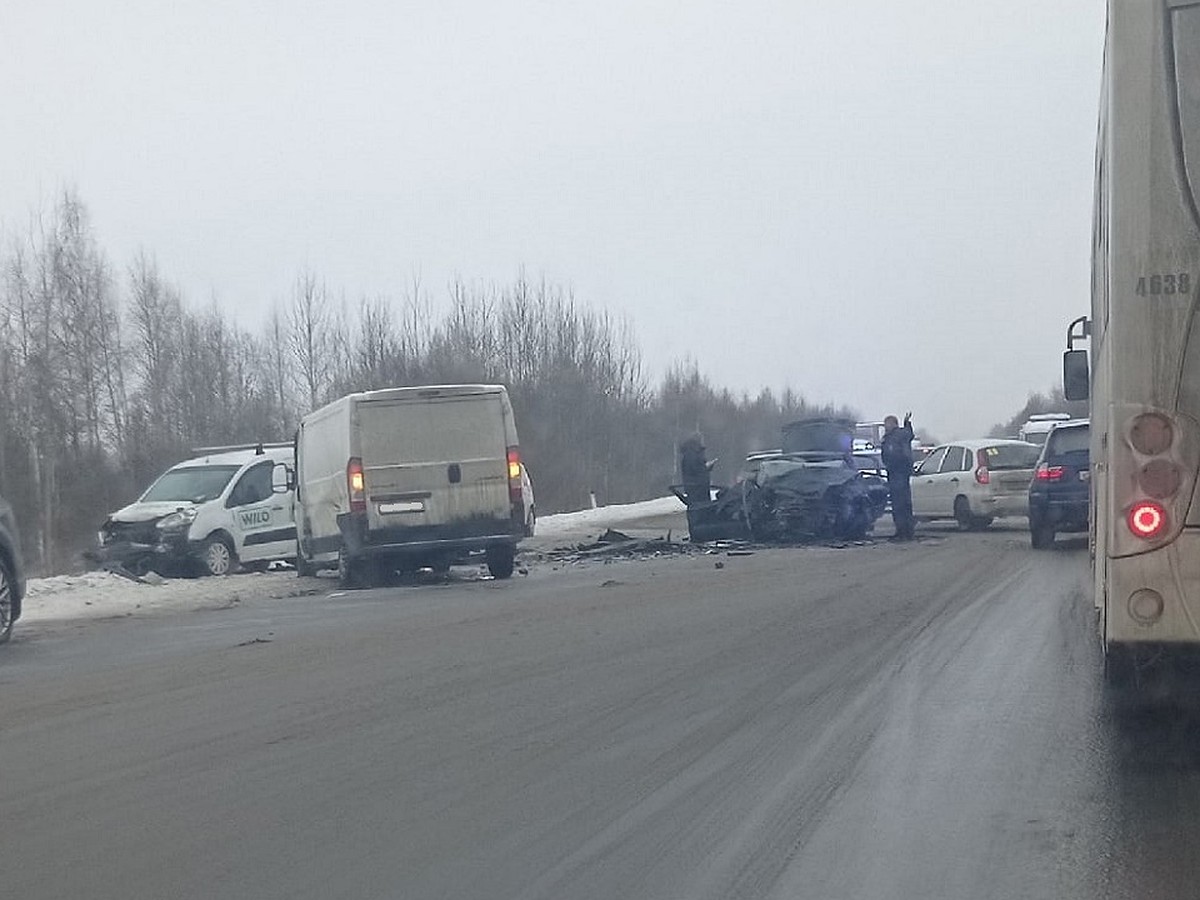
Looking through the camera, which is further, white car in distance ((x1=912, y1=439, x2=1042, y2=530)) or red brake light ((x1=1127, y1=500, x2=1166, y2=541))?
white car in distance ((x1=912, y1=439, x2=1042, y2=530))

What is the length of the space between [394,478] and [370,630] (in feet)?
15.6

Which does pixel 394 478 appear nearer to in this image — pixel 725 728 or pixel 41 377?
pixel 725 728

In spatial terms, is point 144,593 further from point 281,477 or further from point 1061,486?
point 1061,486

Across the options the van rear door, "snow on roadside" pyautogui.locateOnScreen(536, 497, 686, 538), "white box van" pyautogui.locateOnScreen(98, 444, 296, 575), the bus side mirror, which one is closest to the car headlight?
"white box van" pyautogui.locateOnScreen(98, 444, 296, 575)

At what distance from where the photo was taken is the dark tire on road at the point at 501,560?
19375 millimetres

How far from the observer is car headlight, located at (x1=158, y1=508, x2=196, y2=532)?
21.5 metres

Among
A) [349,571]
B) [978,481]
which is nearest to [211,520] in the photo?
[349,571]

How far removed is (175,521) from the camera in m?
21.5

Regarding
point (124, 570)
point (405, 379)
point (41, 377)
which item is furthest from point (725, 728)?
point (405, 379)

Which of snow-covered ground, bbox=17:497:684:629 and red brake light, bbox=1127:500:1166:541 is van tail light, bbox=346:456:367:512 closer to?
snow-covered ground, bbox=17:497:684:629

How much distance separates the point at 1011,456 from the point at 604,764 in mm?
19487

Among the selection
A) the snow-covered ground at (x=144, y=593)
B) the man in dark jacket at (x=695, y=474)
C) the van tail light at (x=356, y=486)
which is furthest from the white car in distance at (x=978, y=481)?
the van tail light at (x=356, y=486)

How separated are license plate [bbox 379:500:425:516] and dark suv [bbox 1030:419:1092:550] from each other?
856 cm

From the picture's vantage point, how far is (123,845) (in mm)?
6051
